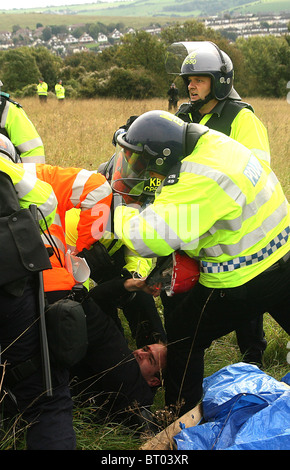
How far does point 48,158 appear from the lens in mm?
7586

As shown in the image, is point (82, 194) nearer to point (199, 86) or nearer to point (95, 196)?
point (95, 196)

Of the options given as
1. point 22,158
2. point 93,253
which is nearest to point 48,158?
point 22,158

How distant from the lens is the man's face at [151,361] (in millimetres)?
3086

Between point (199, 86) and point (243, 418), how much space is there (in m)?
2.32

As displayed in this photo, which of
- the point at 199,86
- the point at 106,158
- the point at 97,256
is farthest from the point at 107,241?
the point at 106,158

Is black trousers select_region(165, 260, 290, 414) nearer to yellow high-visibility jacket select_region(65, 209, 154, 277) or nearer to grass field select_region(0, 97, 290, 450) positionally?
grass field select_region(0, 97, 290, 450)

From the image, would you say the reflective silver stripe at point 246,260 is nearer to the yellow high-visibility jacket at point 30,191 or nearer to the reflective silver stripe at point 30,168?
the yellow high-visibility jacket at point 30,191

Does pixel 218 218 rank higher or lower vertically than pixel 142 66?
higher

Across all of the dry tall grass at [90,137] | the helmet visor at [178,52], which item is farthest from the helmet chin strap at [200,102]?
the dry tall grass at [90,137]

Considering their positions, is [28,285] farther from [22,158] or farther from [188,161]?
[22,158]

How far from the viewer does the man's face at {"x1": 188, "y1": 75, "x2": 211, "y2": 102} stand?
3660 mm

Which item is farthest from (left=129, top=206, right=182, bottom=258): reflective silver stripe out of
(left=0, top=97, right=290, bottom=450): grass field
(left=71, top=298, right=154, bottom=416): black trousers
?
(left=0, top=97, right=290, bottom=450): grass field

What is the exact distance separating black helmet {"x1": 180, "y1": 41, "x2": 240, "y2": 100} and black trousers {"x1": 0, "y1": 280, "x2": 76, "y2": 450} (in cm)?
211

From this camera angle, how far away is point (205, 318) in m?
2.63
